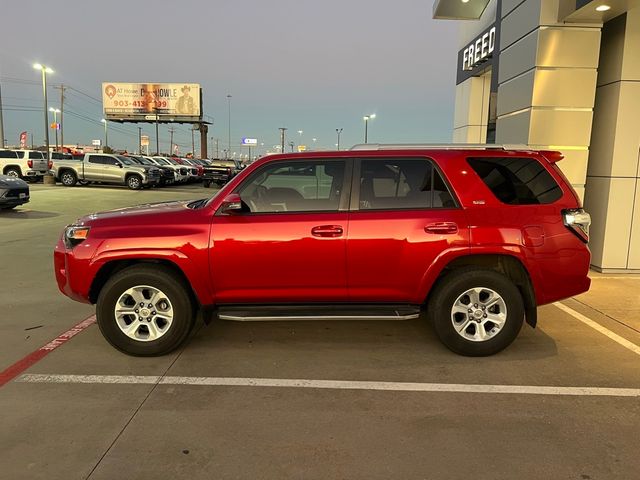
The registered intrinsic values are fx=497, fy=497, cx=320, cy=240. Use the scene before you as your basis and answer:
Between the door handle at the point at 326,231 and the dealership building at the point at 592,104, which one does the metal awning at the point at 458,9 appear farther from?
the door handle at the point at 326,231

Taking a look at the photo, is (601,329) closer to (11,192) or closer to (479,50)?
(479,50)

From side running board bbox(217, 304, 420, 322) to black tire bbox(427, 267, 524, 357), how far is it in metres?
0.24

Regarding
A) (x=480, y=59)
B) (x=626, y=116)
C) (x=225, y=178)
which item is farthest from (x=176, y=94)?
(x=626, y=116)

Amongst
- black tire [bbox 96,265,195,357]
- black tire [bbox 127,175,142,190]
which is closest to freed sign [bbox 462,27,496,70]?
black tire [bbox 96,265,195,357]

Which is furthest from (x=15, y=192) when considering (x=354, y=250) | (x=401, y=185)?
(x=401, y=185)

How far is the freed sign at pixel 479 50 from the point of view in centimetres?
1257

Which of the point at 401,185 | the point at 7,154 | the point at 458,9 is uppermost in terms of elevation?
the point at 458,9

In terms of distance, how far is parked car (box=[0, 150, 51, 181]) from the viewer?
88.7ft

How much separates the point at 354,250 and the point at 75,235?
249 centimetres

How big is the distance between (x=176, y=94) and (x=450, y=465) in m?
64.7

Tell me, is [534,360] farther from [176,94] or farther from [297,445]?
[176,94]

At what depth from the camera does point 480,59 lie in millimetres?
13836

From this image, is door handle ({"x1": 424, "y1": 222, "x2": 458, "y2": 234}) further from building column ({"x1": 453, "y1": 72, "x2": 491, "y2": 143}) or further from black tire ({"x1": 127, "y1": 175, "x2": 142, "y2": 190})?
black tire ({"x1": 127, "y1": 175, "x2": 142, "y2": 190})

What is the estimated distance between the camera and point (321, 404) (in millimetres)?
3621
